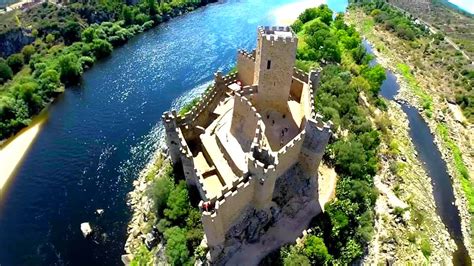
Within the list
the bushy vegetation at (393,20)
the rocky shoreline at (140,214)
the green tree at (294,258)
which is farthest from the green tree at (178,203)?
the bushy vegetation at (393,20)

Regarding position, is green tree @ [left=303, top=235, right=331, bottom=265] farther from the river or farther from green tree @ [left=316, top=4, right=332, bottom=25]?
green tree @ [left=316, top=4, right=332, bottom=25]

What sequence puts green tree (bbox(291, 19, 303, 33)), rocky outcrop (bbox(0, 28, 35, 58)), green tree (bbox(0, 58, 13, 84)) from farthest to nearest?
green tree (bbox(291, 19, 303, 33)) → rocky outcrop (bbox(0, 28, 35, 58)) → green tree (bbox(0, 58, 13, 84))

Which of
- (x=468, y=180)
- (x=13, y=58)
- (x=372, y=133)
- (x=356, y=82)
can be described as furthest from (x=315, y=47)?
(x=13, y=58)

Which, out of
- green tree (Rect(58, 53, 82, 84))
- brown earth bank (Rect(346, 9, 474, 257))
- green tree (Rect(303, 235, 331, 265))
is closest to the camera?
green tree (Rect(303, 235, 331, 265))

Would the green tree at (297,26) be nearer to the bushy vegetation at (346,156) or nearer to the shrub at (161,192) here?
the bushy vegetation at (346,156)

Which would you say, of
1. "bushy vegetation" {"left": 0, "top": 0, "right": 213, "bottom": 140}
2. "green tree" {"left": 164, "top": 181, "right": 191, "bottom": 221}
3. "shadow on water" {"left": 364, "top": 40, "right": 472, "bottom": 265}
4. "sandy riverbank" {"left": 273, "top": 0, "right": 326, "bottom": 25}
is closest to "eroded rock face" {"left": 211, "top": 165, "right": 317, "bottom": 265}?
"green tree" {"left": 164, "top": 181, "right": 191, "bottom": 221}

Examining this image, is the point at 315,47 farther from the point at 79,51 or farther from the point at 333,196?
the point at 79,51
